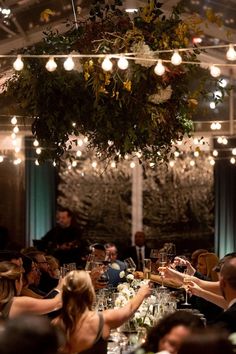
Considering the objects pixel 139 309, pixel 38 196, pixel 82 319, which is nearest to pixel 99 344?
pixel 82 319

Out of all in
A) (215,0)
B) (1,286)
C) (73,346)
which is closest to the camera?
(73,346)

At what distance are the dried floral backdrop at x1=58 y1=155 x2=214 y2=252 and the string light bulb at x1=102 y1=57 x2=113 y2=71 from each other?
6.51 meters

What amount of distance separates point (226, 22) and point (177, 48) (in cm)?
386

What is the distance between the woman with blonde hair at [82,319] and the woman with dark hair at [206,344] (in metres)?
1.44

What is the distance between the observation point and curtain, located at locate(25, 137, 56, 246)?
36.2 ft

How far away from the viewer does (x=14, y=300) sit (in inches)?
171

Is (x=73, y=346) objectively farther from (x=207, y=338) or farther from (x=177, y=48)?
(x=177, y=48)

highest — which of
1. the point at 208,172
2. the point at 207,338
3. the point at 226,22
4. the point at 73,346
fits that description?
the point at 226,22

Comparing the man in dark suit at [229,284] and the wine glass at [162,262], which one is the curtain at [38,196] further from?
the man in dark suit at [229,284]

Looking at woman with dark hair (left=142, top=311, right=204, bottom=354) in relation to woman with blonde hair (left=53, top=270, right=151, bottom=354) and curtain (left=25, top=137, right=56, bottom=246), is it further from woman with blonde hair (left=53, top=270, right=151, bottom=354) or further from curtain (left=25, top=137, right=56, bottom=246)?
curtain (left=25, top=137, right=56, bottom=246)

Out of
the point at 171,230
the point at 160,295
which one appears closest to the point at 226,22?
the point at 171,230

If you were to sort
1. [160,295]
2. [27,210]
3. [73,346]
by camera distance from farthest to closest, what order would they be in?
[27,210], [160,295], [73,346]

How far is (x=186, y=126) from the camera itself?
556cm

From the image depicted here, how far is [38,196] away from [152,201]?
1.61 meters
